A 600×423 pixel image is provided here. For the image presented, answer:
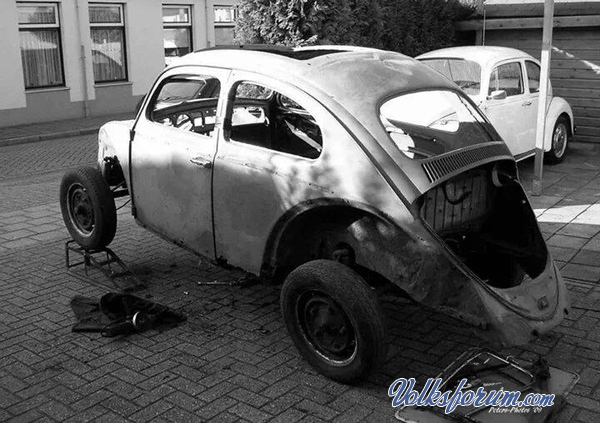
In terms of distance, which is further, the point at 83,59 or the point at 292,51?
the point at 83,59

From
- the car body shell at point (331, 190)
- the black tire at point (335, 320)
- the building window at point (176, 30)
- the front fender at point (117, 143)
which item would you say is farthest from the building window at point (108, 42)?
the black tire at point (335, 320)

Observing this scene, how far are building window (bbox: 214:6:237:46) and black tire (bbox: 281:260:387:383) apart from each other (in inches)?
725

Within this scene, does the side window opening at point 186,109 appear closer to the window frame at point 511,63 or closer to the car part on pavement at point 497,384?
the car part on pavement at point 497,384

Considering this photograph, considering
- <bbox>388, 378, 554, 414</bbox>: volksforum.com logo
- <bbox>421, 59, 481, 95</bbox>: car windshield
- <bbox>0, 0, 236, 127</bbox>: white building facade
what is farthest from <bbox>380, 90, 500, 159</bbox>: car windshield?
<bbox>0, 0, 236, 127</bbox>: white building facade

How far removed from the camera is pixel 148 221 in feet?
19.7

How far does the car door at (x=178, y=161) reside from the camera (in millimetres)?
5285

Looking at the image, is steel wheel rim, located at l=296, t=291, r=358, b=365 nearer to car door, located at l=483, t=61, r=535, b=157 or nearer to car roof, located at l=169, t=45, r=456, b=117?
car roof, located at l=169, t=45, r=456, b=117

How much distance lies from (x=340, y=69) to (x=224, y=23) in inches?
710

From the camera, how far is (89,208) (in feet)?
20.6

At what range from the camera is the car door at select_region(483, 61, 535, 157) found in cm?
952

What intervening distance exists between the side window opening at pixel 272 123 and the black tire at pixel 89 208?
141cm

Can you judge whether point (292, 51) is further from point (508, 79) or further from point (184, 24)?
point (184, 24)

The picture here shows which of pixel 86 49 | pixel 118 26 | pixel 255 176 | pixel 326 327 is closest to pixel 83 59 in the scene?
pixel 86 49

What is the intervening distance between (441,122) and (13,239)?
4.87 metres
